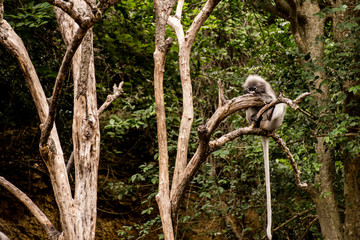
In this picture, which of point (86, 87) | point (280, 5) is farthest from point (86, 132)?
point (280, 5)

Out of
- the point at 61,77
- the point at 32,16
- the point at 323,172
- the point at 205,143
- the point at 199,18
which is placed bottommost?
the point at 323,172

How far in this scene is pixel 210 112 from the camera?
23.4ft

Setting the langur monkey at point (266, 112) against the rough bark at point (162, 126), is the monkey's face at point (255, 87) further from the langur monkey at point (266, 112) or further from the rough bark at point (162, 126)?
the rough bark at point (162, 126)

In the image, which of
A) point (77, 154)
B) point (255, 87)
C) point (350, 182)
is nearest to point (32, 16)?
point (77, 154)

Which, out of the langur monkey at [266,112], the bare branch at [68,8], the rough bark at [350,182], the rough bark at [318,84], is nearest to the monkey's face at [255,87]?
the langur monkey at [266,112]

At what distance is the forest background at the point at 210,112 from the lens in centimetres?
425

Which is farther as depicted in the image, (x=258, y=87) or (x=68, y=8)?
(x=258, y=87)

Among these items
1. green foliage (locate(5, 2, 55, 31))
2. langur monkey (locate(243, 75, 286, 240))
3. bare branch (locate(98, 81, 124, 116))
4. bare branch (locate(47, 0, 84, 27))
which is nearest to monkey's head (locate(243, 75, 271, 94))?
langur monkey (locate(243, 75, 286, 240))

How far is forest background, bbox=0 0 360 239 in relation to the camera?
4.25 m

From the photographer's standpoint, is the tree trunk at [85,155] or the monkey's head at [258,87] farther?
the monkey's head at [258,87]

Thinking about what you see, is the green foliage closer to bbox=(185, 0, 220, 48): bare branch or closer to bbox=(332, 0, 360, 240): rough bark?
bbox=(185, 0, 220, 48): bare branch

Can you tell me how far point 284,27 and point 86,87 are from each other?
12.3 ft

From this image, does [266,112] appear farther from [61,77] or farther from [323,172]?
[61,77]

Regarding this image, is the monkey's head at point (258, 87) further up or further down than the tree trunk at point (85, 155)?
further up
